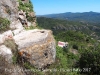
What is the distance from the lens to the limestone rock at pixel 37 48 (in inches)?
543

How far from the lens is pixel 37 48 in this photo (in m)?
14.1

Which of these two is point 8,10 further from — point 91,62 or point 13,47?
point 91,62

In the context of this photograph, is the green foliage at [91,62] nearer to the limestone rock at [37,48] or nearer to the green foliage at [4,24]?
the limestone rock at [37,48]

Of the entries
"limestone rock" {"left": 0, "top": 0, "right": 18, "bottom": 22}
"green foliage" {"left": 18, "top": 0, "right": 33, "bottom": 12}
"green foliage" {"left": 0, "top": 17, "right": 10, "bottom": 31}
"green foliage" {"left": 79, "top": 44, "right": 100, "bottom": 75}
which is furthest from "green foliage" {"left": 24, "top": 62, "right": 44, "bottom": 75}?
"green foliage" {"left": 18, "top": 0, "right": 33, "bottom": 12}

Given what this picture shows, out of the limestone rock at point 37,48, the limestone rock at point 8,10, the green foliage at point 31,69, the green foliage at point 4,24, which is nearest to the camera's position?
the green foliage at point 31,69

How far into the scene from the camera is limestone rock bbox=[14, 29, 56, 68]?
13.8m

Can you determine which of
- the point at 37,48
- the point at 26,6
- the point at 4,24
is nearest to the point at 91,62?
the point at 37,48

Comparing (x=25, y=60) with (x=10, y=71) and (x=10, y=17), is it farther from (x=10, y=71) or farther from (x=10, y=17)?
(x=10, y=17)

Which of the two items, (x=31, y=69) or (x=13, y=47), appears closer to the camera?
(x=31, y=69)

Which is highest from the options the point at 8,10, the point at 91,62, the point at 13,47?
the point at 8,10

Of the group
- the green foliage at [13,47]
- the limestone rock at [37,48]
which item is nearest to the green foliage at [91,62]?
the limestone rock at [37,48]

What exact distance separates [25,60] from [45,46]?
1632mm

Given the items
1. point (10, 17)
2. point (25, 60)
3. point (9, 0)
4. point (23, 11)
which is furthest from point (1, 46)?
point (23, 11)

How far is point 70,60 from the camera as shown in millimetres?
18109
